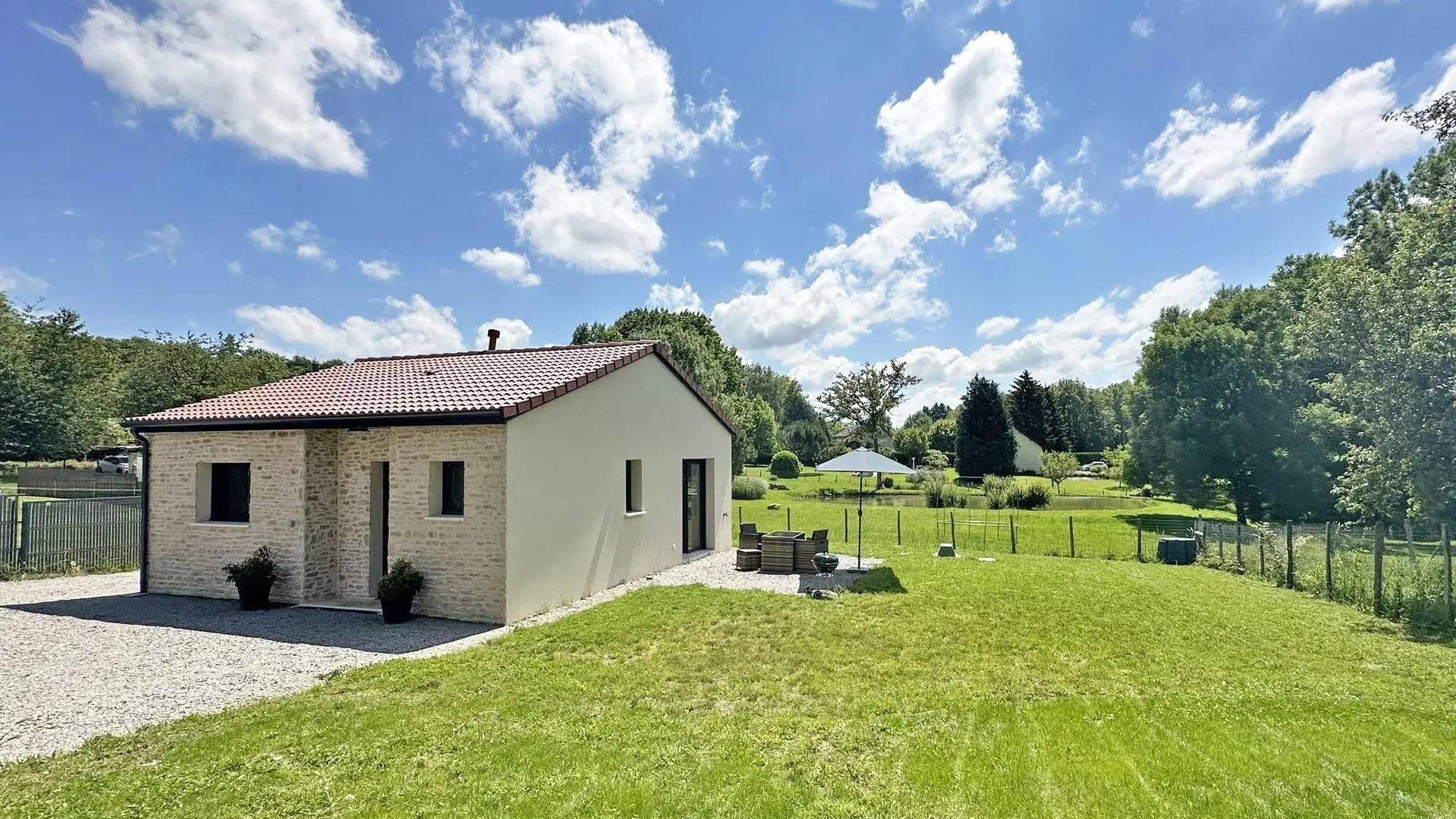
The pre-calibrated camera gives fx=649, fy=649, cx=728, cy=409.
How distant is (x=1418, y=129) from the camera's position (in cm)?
1042

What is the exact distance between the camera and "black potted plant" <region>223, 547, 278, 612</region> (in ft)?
32.5

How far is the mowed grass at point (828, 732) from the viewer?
4168 mm

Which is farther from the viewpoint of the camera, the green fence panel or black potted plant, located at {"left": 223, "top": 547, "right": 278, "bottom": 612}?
the green fence panel

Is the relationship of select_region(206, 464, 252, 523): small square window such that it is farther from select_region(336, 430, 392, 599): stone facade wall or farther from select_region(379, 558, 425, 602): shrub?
select_region(379, 558, 425, 602): shrub

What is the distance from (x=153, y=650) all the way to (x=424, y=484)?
351 cm

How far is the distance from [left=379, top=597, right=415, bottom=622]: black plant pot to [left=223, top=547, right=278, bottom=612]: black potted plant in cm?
231

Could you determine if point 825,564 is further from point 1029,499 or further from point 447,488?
point 1029,499

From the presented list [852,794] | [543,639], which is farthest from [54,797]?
[852,794]

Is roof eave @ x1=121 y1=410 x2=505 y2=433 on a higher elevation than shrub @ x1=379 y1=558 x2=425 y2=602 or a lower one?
higher

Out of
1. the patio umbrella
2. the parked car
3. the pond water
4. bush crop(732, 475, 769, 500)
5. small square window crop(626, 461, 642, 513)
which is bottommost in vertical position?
the pond water

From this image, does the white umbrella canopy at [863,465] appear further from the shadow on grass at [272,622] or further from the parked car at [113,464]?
the parked car at [113,464]

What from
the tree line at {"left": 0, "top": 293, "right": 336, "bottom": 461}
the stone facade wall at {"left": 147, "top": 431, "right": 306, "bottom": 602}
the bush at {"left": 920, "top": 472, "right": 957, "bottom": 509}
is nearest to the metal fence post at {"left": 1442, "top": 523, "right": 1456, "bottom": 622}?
the stone facade wall at {"left": 147, "top": 431, "right": 306, "bottom": 602}

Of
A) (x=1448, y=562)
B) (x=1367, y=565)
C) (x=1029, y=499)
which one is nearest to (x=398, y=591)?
(x=1448, y=562)

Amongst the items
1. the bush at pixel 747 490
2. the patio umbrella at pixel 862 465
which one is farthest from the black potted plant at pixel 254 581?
the bush at pixel 747 490
